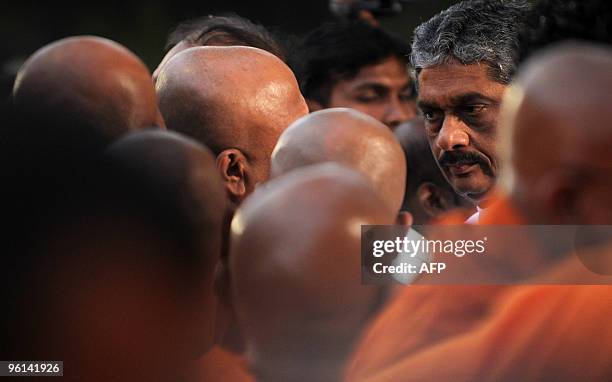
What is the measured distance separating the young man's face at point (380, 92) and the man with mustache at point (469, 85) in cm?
96

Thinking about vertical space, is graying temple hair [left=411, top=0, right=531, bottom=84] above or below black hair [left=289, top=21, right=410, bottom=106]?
below

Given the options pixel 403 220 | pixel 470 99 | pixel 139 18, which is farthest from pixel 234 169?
pixel 139 18

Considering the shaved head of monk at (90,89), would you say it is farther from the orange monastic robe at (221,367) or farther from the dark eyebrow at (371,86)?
the dark eyebrow at (371,86)

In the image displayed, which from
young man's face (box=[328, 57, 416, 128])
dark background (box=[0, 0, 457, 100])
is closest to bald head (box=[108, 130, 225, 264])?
dark background (box=[0, 0, 457, 100])

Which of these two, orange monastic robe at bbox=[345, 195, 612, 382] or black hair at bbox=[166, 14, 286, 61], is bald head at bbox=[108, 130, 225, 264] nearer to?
orange monastic robe at bbox=[345, 195, 612, 382]

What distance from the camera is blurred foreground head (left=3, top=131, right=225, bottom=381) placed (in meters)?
1.16

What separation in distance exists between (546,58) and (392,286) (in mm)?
332

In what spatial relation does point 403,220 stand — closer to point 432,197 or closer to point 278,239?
point 278,239

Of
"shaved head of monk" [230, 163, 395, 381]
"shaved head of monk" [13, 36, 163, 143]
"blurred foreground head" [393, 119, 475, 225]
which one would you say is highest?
"blurred foreground head" [393, 119, 475, 225]

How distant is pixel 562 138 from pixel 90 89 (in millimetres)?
616

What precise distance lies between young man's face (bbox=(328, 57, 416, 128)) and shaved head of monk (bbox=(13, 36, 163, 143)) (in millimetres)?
1934

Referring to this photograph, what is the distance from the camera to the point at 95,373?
4.13 feet

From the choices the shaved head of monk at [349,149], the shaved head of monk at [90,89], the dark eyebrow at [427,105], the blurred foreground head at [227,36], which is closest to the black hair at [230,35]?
the blurred foreground head at [227,36]

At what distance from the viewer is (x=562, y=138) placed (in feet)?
3.49
